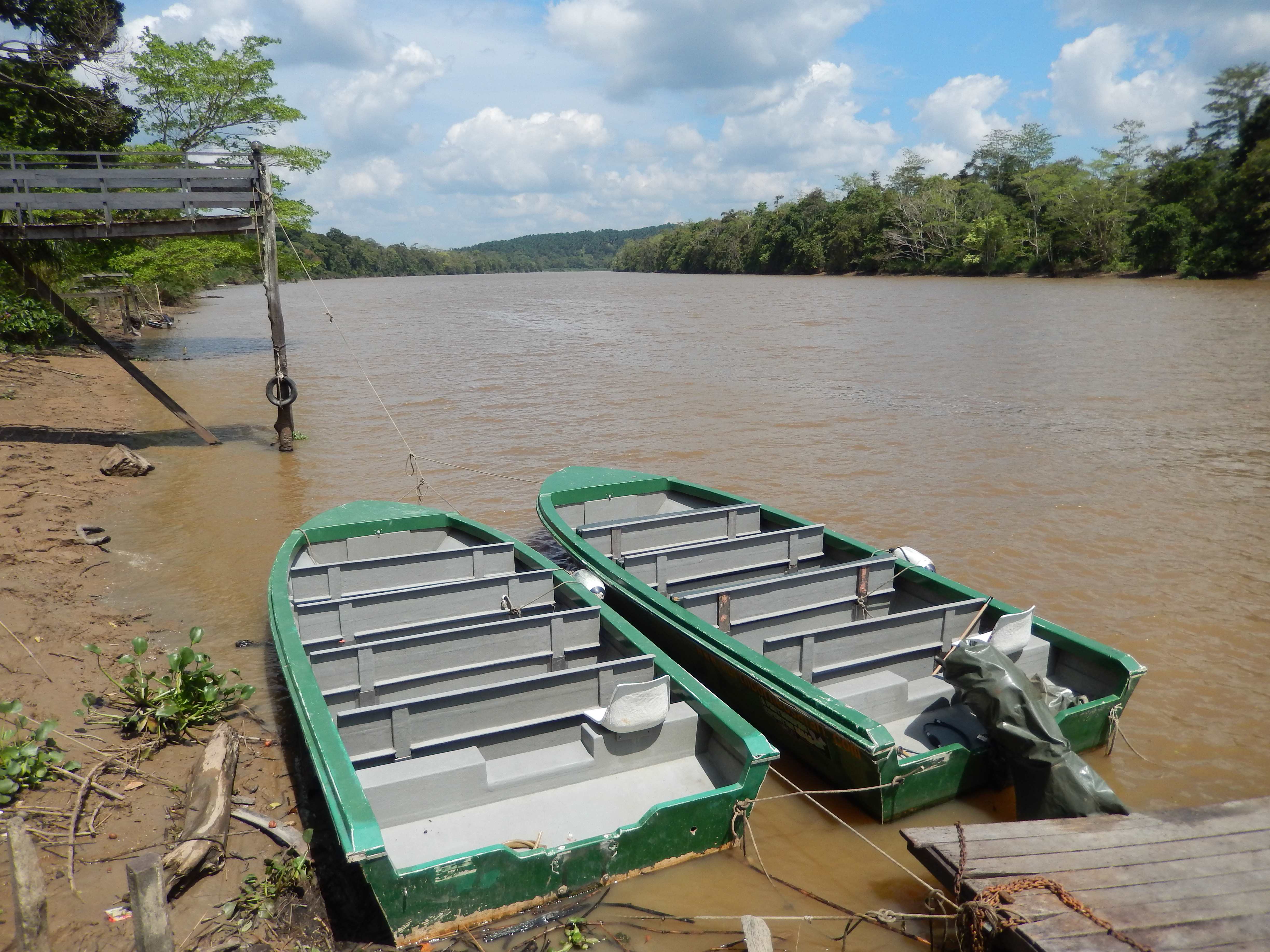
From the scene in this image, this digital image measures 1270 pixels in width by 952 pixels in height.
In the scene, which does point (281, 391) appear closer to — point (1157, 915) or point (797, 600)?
point (797, 600)

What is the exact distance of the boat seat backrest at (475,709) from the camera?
483 cm

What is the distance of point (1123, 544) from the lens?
9812 millimetres

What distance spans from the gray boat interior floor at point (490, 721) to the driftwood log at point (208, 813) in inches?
26.9

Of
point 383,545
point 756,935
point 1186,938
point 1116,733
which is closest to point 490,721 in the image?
point 756,935

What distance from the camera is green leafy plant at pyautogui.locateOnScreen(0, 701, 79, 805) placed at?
15.4 feet

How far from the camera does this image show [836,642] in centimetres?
584

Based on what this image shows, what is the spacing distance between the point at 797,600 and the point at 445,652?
2.73m

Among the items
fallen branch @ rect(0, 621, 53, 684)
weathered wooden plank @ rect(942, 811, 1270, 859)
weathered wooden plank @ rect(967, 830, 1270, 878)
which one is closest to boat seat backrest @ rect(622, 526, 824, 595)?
weathered wooden plank @ rect(942, 811, 1270, 859)

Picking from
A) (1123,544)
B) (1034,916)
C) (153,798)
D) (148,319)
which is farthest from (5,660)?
(148,319)

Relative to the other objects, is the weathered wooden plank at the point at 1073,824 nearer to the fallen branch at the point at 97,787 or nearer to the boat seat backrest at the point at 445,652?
the boat seat backrest at the point at 445,652

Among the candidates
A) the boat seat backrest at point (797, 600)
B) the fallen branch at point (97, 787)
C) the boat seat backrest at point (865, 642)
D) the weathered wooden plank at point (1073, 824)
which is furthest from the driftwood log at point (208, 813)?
the weathered wooden plank at point (1073, 824)

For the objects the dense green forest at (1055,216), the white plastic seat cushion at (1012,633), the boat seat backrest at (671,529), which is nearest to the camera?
the white plastic seat cushion at (1012,633)

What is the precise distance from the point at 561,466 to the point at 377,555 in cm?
610

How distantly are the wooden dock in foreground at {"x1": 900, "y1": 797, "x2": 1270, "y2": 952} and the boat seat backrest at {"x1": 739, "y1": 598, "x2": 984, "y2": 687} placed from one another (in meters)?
1.44
